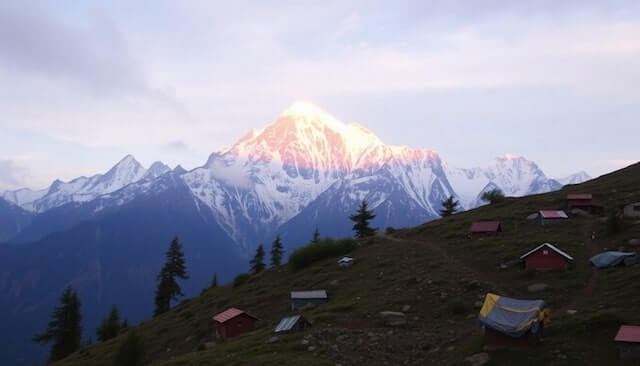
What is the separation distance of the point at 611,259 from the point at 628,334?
2375 centimetres

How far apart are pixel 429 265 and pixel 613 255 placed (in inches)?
766

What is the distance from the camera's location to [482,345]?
3659 cm

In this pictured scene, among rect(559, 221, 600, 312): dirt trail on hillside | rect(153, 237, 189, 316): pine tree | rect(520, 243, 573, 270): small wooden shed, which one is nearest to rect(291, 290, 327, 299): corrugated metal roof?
rect(520, 243, 573, 270): small wooden shed

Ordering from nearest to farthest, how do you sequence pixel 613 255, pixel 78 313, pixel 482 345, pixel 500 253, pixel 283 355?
pixel 482 345 < pixel 283 355 < pixel 613 255 < pixel 500 253 < pixel 78 313

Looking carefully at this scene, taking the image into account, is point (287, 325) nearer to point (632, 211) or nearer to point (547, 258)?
point (547, 258)

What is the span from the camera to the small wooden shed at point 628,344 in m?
30.9

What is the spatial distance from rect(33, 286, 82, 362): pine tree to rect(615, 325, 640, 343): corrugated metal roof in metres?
82.3

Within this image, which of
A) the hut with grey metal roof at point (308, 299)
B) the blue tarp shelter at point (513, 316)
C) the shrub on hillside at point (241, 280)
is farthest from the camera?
the shrub on hillside at point (241, 280)

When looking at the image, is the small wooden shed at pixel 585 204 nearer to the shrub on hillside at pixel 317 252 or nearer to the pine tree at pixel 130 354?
the shrub on hillside at pixel 317 252

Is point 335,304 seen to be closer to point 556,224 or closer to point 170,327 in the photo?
point 170,327

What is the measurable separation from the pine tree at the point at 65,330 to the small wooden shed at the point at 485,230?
210 ft

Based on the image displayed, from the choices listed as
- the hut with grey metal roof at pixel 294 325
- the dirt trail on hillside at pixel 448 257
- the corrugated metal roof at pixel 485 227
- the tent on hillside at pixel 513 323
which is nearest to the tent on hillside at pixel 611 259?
the dirt trail on hillside at pixel 448 257

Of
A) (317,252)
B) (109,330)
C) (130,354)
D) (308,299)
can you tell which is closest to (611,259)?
(308,299)

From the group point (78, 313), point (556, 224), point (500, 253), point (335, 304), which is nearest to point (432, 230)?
point (556, 224)
